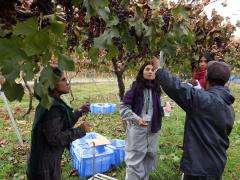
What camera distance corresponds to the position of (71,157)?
18.9ft

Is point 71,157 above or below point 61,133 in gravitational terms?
below

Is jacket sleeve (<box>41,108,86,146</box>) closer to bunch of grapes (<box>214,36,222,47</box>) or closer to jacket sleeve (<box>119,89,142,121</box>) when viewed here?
jacket sleeve (<box>119,89,142,121</box>)

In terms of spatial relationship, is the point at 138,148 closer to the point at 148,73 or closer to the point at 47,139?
the point at 148,73

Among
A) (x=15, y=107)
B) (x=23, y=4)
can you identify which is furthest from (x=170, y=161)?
(x=15, y=107)

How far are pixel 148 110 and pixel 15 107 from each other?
802cm

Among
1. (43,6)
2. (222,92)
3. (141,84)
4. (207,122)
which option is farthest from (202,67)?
(43,6)

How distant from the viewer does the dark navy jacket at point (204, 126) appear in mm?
2877

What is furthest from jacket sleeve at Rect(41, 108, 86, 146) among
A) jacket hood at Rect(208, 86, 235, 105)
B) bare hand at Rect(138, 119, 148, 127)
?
jacket hood at Rect(208, 86, 235, 105)

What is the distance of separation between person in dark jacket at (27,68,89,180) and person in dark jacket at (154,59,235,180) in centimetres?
91

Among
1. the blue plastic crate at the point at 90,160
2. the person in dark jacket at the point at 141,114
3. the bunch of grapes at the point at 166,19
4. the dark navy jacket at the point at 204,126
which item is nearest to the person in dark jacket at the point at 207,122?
the dark navy jacket at the point at 204,126

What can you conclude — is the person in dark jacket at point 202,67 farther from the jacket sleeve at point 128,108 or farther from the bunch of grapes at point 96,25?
the bunch of grapes at point 96,25

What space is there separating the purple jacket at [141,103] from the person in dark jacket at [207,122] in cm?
125

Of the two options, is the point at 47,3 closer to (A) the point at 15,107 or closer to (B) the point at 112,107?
(B) the point at 112,107

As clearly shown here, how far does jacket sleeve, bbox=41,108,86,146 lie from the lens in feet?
9.57
